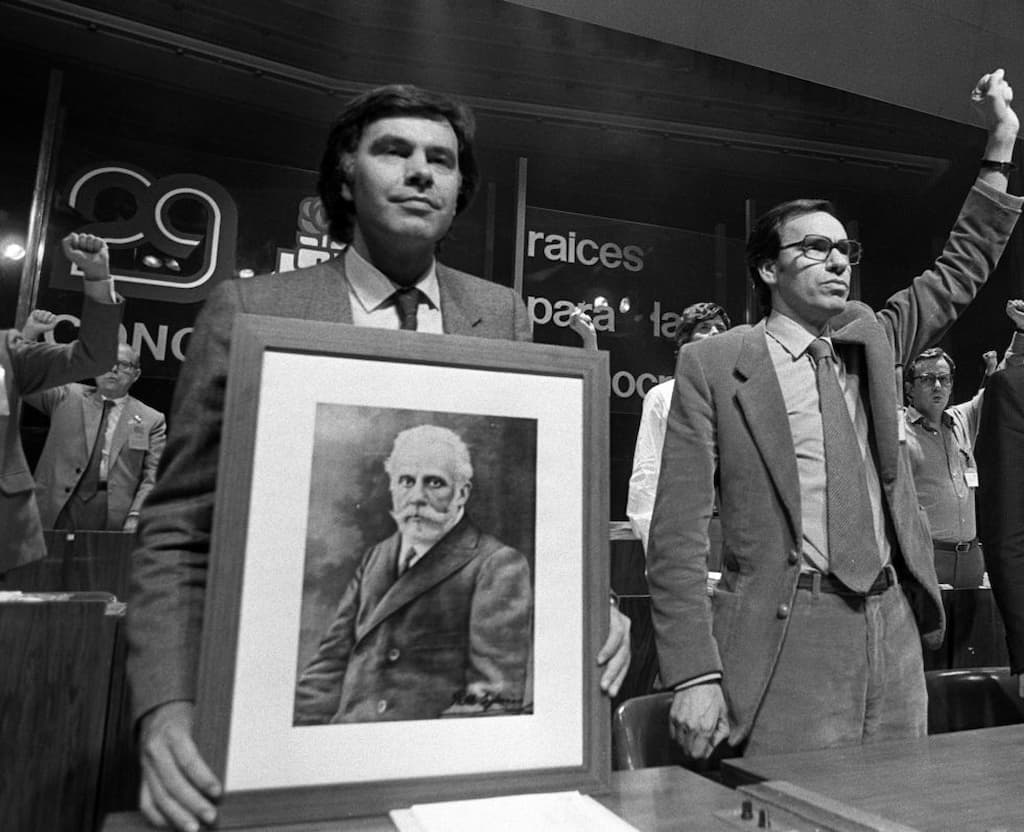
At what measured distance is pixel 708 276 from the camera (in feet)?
17.4

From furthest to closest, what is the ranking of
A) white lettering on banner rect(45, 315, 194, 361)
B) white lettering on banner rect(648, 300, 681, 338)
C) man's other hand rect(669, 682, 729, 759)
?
white lettering on banner rect(648, 300, 681, 338)
white lettering on banner rect(45, 315, 194, 361)
man's other hand rect(669, 682, 729, 759)

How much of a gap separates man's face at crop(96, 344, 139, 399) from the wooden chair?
3770mm

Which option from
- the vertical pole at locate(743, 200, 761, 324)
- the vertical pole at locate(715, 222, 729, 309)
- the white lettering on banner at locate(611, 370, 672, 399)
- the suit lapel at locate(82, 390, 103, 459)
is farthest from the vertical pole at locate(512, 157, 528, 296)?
the suit lapel at locate(82, 390, 103, 459)

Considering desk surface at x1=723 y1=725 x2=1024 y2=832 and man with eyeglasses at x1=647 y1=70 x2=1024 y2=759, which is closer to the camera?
desk surface at x1=723 y1=725 x2=1024 y2=832

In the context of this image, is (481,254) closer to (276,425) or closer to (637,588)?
(637,588)

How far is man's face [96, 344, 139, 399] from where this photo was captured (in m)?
3.91

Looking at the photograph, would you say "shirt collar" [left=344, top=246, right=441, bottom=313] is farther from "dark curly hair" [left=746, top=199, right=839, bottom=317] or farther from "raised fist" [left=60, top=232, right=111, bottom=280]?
"raised fist" [left=60, top=232, right=111, bottom=280]

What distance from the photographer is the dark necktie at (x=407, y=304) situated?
0.80m

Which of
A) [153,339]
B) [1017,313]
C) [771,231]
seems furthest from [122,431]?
[1017,313]

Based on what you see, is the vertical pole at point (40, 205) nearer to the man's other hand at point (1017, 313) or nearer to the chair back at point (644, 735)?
the chair back at point (644, 735)

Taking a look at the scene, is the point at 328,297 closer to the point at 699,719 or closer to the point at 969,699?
the point at 699,719

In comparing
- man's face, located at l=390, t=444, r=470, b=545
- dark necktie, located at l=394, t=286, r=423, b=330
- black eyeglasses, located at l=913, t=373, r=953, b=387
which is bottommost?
man's face, located at l=390, t=444, r=470, b=545

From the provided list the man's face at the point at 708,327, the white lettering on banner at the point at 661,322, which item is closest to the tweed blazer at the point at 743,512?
the man's face at the point at 708,327

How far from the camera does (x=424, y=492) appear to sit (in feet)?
1.96
